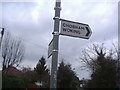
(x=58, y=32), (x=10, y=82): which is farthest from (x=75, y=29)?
(x=10, y=82)

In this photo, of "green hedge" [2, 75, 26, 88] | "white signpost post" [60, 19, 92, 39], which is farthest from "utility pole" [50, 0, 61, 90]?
"green hedge" [2, 75, 26, 88]

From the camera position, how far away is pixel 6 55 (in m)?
38.2

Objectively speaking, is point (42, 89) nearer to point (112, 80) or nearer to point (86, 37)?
point (112, 80)

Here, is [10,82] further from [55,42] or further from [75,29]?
[55,42]

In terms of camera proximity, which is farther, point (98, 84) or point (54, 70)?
point (98, 84)

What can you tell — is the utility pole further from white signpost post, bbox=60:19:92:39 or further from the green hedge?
the green hedge

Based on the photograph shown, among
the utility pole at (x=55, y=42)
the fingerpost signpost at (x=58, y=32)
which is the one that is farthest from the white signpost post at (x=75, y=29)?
the utility pole at (x=55, y=42)

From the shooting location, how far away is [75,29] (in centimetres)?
655

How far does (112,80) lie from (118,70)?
1.32 m

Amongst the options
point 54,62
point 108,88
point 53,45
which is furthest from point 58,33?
point 108,88

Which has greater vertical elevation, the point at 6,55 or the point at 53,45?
the point at 6,55

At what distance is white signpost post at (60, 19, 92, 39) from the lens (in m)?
6.44

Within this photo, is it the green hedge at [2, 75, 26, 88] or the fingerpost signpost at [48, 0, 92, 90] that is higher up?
the fingerpost signpost at [48, 0, 92, 90]

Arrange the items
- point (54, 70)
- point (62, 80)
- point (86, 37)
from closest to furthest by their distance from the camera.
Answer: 1. point (54, 70)
2. point (86, 37)
3. point (62, 80)
